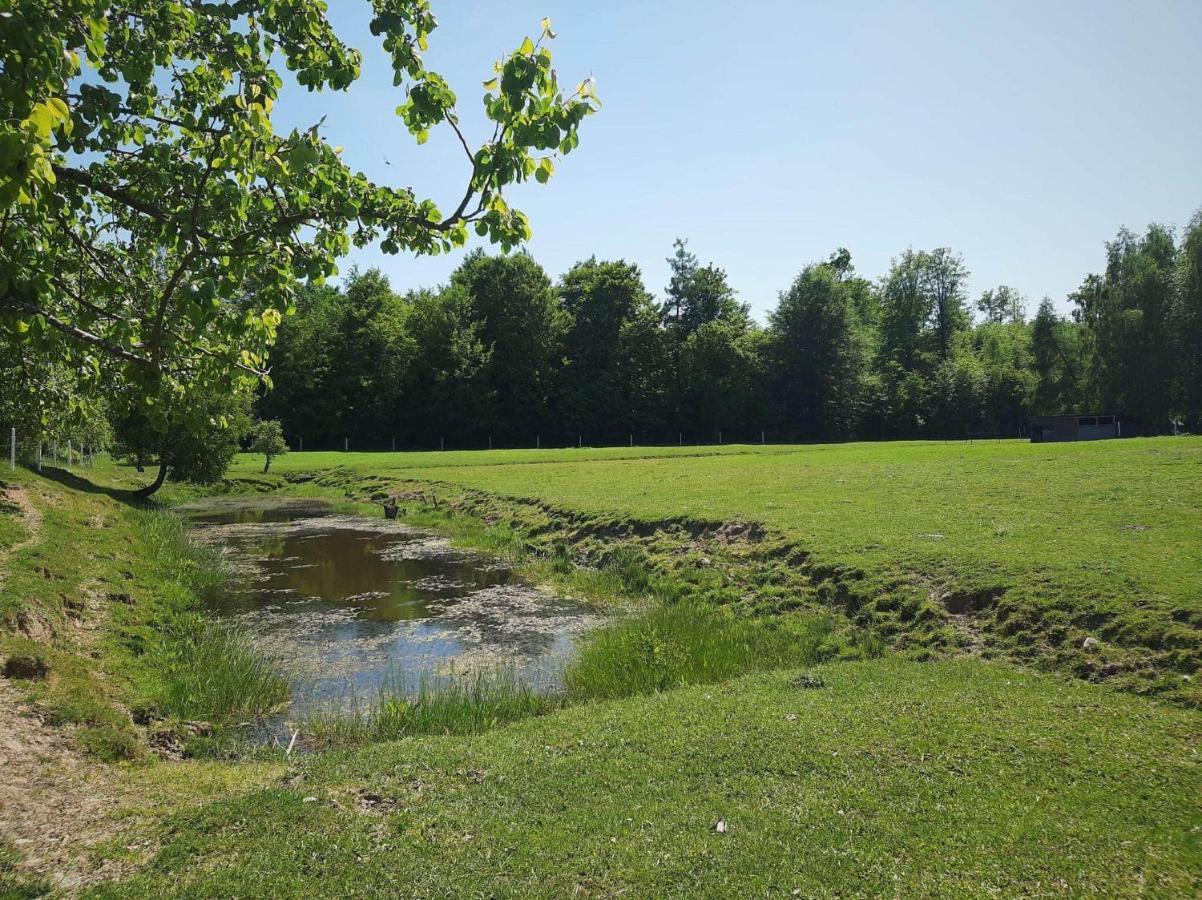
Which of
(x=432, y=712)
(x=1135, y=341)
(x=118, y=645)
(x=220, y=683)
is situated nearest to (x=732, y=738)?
(x=432, y=712)

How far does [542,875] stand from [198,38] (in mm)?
7782

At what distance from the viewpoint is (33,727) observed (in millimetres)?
8297

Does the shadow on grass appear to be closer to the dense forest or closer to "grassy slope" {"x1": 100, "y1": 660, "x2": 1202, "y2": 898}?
"grassy slope" {"x1": 100, "y1": 660, "x2": 1202, "y2": 898}

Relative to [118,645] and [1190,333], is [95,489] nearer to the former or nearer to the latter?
[118,645]

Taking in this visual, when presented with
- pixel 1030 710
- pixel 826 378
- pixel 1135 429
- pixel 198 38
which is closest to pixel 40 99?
pixel 198 38

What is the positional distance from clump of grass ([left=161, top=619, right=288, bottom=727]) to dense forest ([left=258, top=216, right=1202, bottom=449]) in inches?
2661

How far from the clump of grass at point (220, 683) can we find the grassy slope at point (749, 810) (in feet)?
11.8

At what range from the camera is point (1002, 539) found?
15719 mm

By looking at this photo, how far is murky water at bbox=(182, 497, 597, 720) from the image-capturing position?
43.3 feet

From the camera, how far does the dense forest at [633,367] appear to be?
255 ft

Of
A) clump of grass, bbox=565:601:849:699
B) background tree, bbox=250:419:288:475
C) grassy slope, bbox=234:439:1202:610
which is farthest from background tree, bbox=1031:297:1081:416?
clump of grass, bbox=565:601:849:699

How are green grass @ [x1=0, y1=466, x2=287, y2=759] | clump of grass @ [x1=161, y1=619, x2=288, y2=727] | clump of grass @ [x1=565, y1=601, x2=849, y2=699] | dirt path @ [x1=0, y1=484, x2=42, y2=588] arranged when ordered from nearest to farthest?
green grass @ [x1=0, y1=466, x2=287, y2=759] → clump of grass @ [x1=161, y1=619, x2=288, y2=727] → clump of grass @ [x1=565, y1=601, x2=849, y2=699] → dirt path @ [x1=0, y1=484, x2=42, y2=588]

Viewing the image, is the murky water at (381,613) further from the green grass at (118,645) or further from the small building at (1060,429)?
the small building at (1060,429)

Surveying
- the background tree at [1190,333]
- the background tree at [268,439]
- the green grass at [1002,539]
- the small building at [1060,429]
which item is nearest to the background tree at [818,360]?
the background tree at [1190,333]
